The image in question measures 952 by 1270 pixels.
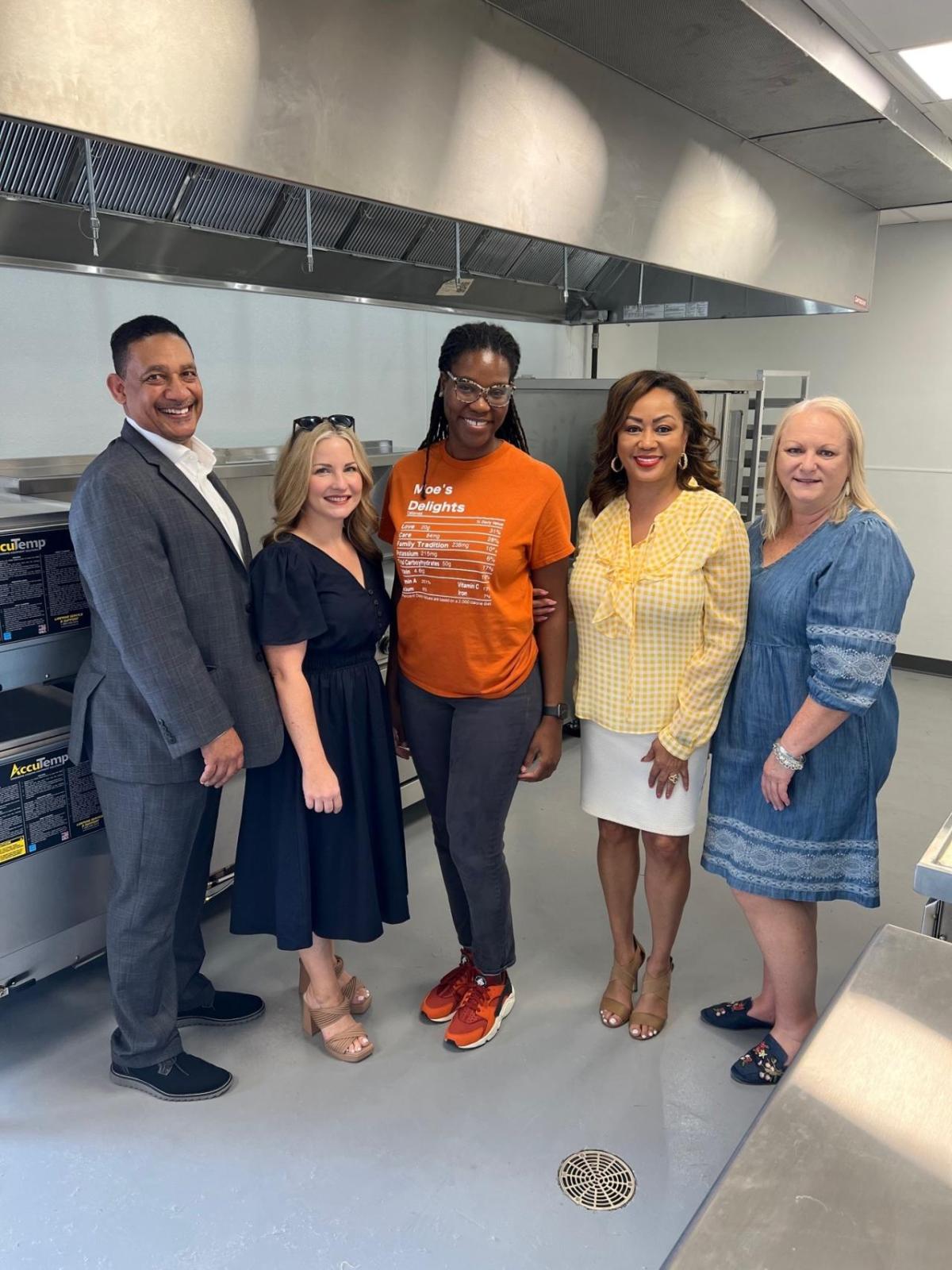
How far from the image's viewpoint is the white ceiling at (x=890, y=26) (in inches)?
79.4

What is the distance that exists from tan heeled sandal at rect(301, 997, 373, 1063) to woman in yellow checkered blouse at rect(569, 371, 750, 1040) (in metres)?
0.73

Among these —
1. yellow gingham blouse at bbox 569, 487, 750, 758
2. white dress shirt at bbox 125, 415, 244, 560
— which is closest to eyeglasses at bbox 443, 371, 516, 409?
yellow gingham blouse at bbox 569, 487, 750, 758

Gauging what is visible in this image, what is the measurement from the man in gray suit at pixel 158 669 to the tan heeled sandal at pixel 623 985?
34.3 inches

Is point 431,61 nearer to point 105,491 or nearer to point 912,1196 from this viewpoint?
point 105,491

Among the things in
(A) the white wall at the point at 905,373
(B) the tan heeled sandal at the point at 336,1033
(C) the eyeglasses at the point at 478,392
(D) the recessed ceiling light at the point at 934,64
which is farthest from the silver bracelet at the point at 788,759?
(A) the white wall at the point at 905,373

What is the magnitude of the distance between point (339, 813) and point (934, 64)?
2.50m

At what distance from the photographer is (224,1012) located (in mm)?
2131

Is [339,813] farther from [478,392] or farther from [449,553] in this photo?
[478,392]

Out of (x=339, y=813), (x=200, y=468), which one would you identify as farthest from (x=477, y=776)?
(x=200, y=468)

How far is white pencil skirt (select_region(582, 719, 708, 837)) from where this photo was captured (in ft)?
6.35

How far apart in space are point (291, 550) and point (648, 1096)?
1357 mm

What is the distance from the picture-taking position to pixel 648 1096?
191 cm

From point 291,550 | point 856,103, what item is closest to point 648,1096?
point 291,550

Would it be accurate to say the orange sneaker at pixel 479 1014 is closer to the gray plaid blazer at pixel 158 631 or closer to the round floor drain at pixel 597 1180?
the round floor drain at pixel 597 1180
